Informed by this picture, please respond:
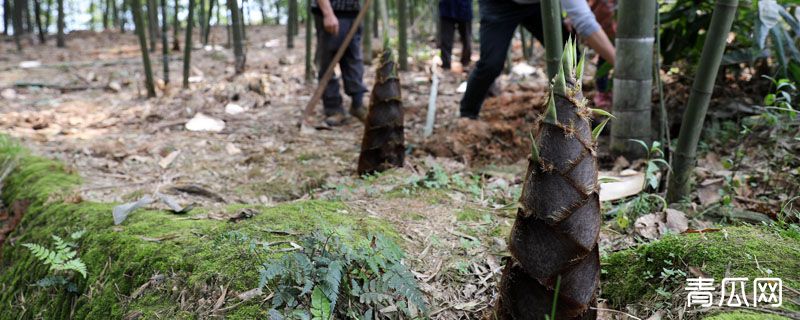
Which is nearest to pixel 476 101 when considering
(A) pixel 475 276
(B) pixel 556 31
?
(B) pixel 556 31

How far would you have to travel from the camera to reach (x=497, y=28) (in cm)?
402

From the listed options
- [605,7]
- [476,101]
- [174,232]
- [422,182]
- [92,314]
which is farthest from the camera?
[476,101]

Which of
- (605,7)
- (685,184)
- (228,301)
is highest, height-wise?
(605,7)

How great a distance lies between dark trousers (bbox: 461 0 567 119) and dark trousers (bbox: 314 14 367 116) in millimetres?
1470

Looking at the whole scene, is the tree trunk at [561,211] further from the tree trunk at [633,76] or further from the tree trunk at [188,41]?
the tree trunk at [188,41]

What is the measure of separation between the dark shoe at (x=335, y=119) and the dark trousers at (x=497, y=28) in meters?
1.58

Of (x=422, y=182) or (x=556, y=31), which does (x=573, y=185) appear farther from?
(x=422, y=182)

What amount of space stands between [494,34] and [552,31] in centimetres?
171

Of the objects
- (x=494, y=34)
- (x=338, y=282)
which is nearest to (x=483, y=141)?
(x=494, y=34)

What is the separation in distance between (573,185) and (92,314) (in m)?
1.73

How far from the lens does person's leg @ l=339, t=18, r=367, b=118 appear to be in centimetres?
526

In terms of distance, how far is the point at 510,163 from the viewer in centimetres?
379

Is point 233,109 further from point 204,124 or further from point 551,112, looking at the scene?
point 551,112

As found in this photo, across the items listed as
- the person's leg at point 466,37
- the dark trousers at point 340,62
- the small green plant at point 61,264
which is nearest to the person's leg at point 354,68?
the dark trousers at point 340,62
